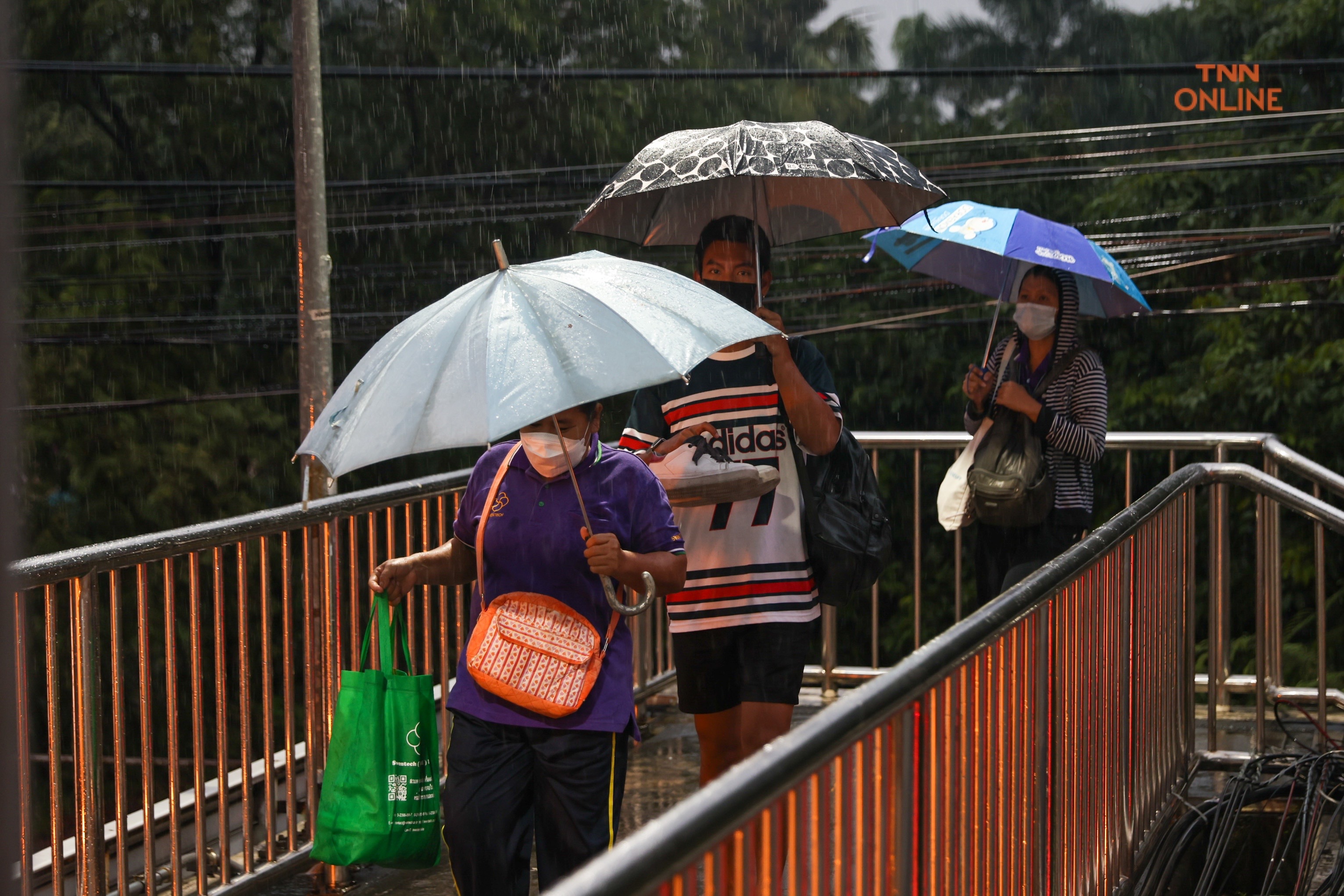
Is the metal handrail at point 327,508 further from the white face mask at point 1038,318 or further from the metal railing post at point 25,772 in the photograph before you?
the white face mask at point 1038,318

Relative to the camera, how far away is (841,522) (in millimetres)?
4035

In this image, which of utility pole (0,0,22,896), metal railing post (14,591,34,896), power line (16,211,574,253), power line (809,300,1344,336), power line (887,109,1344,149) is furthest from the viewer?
power line (16,211,574,253)

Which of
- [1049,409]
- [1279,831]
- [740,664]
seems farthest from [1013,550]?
[740,664]

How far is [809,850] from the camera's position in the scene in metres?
2.02

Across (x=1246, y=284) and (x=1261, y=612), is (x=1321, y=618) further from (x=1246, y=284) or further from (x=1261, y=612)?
(x=1246, y=284)

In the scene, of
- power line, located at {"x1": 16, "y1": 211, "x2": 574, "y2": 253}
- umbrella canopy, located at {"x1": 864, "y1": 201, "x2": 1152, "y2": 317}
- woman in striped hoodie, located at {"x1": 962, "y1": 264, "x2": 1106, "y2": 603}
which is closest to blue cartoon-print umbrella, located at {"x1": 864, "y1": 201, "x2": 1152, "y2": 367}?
umbrella canopy, located at {"x1": 864, "y1": 201, "x2": 1152, "y2": 317}

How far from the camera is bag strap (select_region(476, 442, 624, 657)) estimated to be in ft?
11.1

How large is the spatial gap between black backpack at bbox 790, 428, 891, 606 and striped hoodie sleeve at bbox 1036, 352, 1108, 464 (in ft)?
4.98

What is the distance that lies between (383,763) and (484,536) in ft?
2.20

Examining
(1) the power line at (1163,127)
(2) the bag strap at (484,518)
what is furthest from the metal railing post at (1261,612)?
(1) the power line at (1163,127)

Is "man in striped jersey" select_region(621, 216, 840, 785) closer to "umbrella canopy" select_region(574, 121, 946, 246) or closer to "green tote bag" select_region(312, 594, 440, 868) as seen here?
"umbrella canopy" select_region(574, 121, 946, 246)

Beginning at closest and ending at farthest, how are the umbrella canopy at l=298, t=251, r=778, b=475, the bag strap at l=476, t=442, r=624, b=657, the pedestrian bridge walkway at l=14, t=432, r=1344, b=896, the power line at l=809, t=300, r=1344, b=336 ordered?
the pedestrian bridge walkway at l=14, t=432, r=1344, b=896
the umbrella canopy at l=298, t=251, r=778, b=475
the bag strap at l=476, t=442, r=624, b=657
the power line at l=809, t=300, r=1344, b=336

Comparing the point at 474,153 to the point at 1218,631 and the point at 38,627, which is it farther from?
the point at 1218,631

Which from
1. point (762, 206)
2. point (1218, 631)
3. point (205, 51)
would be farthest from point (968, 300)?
point (762, 206)
